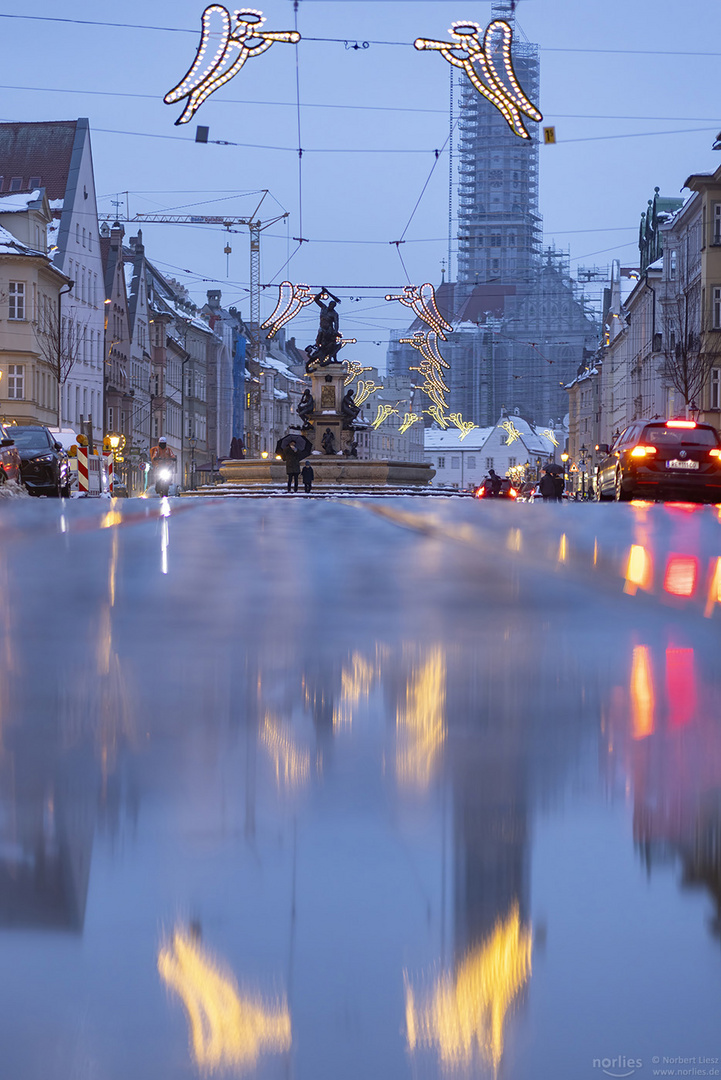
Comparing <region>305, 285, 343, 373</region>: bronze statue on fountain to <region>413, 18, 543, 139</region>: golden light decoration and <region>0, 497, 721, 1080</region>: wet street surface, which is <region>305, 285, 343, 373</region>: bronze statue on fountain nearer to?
<region>413, 18, 543, 139</region>: golden light decoration

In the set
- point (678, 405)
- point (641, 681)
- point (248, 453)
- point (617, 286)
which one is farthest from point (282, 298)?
point (248, 453)

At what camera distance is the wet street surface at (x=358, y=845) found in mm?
1614

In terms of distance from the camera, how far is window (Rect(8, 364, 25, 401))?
218 feet

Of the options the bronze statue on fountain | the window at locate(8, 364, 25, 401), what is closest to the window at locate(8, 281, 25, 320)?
the window at locate(8, 364, 25, 401)

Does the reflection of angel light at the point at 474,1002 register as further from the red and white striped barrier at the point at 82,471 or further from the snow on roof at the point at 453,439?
the snow on roof at the point at 453,439

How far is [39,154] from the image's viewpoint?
76.1 meters

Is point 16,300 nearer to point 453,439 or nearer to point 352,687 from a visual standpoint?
point 352,687

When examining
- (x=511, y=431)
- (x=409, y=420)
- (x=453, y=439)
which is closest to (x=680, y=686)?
(x=409, y=420)

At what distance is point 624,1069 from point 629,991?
169 mm

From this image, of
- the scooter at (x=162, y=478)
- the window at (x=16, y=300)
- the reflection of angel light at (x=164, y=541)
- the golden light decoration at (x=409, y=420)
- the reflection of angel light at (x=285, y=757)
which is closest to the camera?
the reflection of angel light at (x=285, y=757)

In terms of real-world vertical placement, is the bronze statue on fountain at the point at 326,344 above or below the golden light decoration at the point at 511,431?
above

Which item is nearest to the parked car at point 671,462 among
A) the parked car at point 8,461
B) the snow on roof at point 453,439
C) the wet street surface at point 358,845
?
the parked car at point 8,461

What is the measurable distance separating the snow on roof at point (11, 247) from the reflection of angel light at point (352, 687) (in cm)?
6439

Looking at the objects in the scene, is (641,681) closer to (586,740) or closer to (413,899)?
(586,740)
